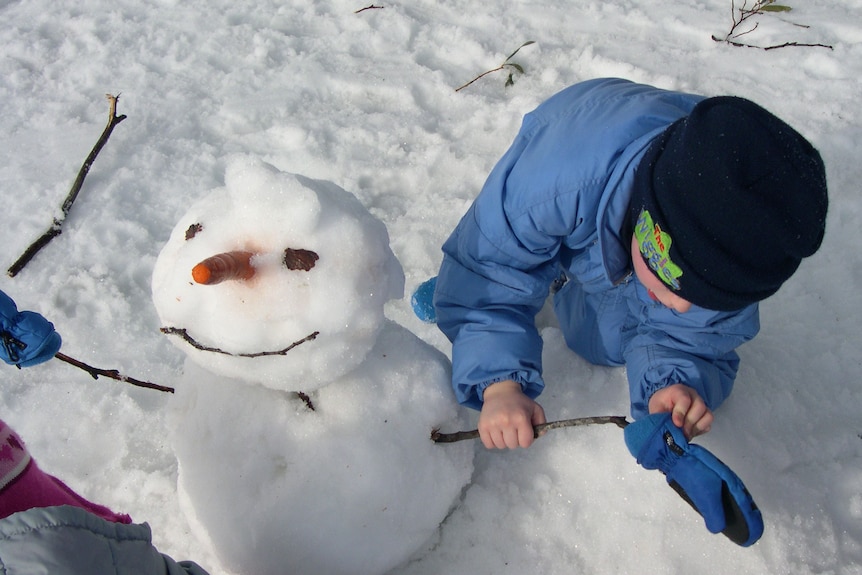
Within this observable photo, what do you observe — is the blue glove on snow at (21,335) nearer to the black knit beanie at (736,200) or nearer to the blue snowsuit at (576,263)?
the blue snowsuit at (576,263)

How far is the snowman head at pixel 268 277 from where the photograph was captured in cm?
76

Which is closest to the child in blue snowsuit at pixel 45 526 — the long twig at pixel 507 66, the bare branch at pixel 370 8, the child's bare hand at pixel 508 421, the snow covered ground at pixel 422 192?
the snow covered ground at pixel 422 192

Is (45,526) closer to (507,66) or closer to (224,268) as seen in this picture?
(224,268)

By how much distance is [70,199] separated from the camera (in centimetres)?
159

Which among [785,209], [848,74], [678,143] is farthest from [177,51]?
[848,74]

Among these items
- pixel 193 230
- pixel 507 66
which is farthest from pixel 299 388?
pixel 507 66

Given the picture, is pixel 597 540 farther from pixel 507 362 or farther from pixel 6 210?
pixel 6 210

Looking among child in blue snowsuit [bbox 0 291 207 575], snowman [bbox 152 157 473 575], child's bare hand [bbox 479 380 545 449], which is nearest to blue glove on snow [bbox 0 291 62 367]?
child in blue snowsuit [bbox 0 291 207 575]

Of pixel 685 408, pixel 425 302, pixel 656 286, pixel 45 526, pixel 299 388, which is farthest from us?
pixel 425 302

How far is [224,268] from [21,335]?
0.31 meters

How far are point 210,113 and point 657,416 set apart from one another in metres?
1.45

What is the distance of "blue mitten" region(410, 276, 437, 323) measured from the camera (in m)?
1.47

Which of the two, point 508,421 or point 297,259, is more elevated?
point 297,259

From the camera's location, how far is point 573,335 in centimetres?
142
